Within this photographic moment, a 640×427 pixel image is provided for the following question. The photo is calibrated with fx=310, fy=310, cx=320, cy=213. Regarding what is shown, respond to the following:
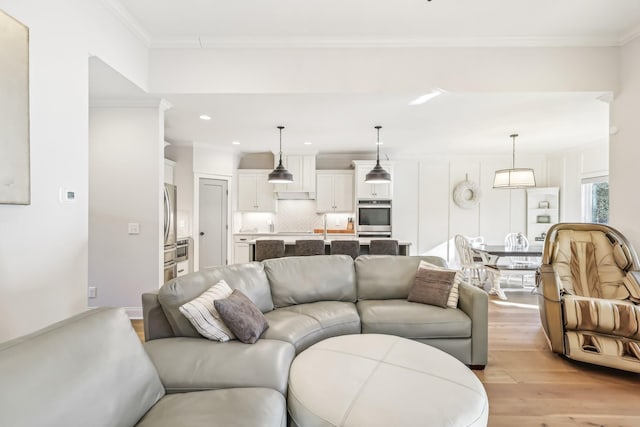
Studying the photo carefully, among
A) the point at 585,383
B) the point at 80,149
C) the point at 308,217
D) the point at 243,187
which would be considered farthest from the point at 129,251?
the point at 585,383

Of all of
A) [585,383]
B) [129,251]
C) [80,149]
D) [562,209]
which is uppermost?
[80,149]

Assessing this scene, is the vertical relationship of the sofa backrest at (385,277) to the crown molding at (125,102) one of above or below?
below

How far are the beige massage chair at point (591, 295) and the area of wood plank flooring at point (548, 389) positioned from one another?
15cm

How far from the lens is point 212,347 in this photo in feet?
5.81

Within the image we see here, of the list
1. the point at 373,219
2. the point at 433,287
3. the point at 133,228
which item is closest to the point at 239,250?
the point at 373,219

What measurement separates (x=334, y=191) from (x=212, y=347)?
5142 mm

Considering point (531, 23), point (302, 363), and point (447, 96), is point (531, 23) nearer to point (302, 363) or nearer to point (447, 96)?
point (447, 96)

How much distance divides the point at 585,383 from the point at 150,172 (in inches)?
175

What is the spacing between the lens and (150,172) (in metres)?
3.52

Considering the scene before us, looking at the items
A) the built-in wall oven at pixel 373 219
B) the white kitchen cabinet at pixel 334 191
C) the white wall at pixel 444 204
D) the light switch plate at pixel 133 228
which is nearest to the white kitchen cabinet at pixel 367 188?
the built-in wall oven at pixel 373 219

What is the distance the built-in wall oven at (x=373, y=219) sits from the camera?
6.40 m

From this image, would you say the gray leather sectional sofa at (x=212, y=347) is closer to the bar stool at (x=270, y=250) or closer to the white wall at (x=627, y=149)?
the bar stool at (x=270, y=250)

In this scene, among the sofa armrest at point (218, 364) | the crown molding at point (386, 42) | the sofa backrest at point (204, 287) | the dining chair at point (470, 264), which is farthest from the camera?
the dining chair at point (470, 264)

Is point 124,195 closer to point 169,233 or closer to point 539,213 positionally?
point 169,233
